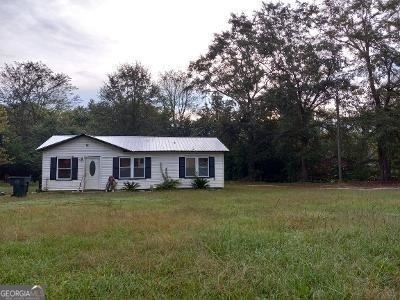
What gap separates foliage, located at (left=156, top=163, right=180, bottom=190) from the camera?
885 inches

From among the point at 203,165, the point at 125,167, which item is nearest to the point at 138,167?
the point at 125,167

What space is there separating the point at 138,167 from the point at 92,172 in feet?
8.03

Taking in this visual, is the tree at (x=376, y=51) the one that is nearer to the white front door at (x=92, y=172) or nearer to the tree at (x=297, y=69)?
the tree at (x=297, y=69)

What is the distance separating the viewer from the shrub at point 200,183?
23.0m

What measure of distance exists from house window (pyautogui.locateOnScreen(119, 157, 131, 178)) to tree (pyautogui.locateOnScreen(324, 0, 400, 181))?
15.0m

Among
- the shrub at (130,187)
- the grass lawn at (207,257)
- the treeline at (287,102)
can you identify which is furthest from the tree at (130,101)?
the grass lawn at (207,257)

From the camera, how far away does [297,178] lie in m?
31.2

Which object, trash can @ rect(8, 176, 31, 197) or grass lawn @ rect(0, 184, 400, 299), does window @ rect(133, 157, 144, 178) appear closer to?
trash can @ rect(8, 176, 31, 197)

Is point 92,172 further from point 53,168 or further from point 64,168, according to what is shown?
point 53,168

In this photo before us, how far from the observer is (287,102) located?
28422mm

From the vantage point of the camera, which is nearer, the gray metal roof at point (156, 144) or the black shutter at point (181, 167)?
the gray metal roof at point (156, 144)

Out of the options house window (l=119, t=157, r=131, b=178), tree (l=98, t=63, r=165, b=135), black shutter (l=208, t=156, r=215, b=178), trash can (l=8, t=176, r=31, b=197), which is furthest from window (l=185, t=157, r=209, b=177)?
tree (l=98, t=63, r=165, b=135)

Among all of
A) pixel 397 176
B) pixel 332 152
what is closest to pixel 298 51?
pixel 332 152

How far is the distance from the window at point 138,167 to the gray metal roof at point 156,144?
27.8 inches
